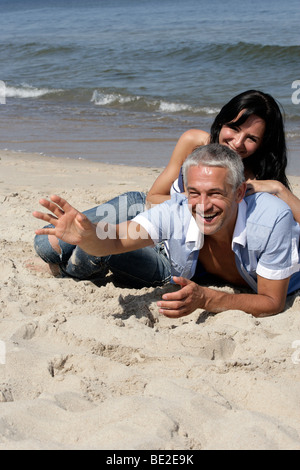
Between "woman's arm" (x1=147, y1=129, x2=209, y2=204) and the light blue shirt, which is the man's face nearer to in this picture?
the light blue shirt

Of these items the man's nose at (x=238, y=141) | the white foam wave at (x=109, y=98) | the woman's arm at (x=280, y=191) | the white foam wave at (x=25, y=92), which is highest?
the man's nose at (x=238, y=141)

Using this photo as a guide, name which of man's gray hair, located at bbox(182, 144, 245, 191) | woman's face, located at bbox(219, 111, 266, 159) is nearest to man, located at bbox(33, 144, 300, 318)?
→ man's gray hair, located at bbox(182, 144, 245, 191)

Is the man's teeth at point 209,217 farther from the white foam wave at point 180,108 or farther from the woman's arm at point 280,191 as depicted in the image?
the white foam wave at point 180,108

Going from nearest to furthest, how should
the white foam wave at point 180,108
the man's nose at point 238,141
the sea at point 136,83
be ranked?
the man's nose at point 238,141, the sea at point 136,83, the white foam wave at point 180,108

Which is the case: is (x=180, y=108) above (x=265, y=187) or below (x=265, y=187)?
below

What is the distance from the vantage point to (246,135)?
11.3 ft

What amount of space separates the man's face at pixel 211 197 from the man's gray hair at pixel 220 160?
20mm

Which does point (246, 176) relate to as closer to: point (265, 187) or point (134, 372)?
point (265, 187)

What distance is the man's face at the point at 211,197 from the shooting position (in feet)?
9.11

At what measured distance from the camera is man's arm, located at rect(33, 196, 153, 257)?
2.62 metres

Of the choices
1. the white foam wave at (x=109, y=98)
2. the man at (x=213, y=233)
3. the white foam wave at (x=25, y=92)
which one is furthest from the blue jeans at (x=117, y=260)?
the white foam wave at (x=25, y=92)

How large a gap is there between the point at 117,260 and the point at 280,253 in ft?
3.43

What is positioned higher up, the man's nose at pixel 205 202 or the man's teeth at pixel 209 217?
the man's nose at pixel 205 202

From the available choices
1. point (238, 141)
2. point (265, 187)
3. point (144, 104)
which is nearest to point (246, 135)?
point (238, 141)
